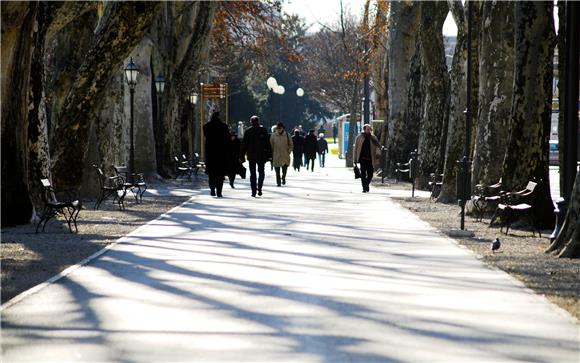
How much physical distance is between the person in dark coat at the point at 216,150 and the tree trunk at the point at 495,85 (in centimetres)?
830

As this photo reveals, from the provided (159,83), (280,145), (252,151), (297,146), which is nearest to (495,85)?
(252,151)

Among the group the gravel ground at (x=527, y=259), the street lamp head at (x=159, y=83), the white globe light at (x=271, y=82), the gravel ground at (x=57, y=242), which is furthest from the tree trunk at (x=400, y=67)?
the white globe light at (x=271, y=82)

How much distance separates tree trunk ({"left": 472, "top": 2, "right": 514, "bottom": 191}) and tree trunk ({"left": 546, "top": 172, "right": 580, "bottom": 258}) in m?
7.19

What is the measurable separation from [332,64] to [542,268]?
8639 centimetres

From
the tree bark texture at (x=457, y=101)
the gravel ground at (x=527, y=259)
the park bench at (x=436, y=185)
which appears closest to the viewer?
the gravel ground at (x=527, y=259)

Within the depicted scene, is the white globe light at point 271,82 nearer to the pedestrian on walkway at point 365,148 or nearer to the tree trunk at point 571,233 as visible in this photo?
the pedestrian on walkway at point 365,148

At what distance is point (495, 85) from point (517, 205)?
3.96 metres

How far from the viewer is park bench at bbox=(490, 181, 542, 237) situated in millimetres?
19344

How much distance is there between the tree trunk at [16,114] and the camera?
19422mm

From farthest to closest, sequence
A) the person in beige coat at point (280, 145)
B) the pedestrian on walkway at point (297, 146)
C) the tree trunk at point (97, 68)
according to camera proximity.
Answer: the pedestrian on walkway at point (297, 146)
the person in beige coat at point (280, 145)
the tree trunk at point (97, 68)

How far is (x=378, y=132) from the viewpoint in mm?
49625

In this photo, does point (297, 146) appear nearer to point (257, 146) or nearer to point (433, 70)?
point (433, 70)

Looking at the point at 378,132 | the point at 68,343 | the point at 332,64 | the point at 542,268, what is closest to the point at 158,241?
the point at 542,268

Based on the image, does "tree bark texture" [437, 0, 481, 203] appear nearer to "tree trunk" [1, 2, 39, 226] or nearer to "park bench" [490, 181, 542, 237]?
"park bench" [490, 181, 542, 237]
